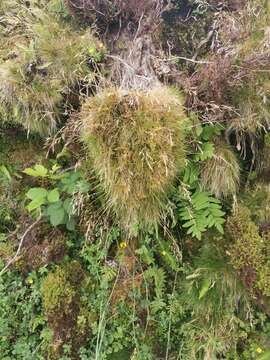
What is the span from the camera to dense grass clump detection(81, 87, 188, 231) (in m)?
2.37

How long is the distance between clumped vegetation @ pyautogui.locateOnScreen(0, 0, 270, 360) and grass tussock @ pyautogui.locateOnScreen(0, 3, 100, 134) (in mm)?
10

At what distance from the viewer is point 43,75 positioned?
277 cm

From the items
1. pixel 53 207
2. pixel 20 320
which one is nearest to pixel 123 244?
pixel 53 207

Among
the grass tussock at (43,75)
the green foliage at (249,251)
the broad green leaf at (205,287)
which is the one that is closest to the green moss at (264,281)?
the green foliage at (249,251)

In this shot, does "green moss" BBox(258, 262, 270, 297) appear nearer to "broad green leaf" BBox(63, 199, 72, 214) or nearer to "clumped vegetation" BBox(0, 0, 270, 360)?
"clumped vegetation" BBox(0, 0, 270, 360)

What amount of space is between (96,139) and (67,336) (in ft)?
4.84

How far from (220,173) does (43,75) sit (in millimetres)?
1480

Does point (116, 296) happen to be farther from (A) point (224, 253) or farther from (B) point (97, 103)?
(B) point (97, 103)

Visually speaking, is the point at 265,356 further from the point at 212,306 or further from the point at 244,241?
the point at 244,241

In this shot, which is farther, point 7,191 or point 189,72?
point 7,191

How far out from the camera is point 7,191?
3.12 meters

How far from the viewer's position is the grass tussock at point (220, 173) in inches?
107

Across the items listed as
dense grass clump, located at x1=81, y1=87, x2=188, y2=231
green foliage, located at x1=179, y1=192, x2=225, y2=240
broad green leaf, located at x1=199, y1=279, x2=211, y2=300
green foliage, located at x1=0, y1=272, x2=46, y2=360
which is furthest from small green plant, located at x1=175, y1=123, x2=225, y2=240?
green foliage, located at x1=0, y1=272, x2=46, y2=360

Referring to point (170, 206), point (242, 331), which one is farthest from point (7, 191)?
point (242, 331)
